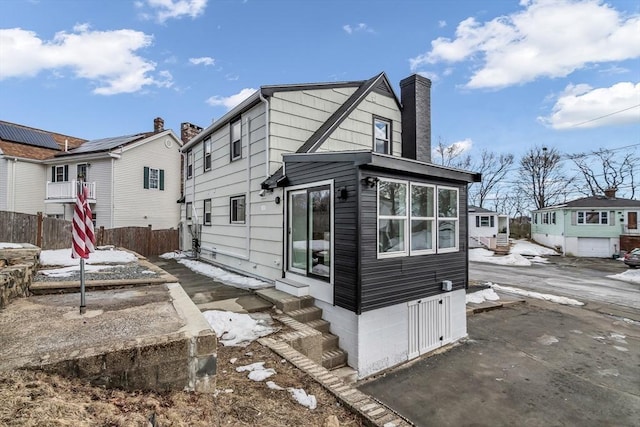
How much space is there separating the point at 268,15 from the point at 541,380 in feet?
41.9

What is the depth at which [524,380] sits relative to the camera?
5305 millimetres

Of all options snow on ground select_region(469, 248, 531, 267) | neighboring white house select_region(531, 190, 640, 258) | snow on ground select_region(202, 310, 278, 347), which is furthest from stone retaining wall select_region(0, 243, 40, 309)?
neighboring white house select_region(531, 190, 640, 258)

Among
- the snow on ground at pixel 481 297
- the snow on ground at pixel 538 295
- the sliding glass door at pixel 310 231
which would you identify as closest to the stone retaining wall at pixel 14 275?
the sliding glass door at pixel 310 231

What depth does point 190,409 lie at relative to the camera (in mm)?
2525

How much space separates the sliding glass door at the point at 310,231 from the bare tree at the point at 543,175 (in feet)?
120

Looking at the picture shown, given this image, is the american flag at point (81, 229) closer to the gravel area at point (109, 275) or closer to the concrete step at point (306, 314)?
the gravel area at point (109, 275)

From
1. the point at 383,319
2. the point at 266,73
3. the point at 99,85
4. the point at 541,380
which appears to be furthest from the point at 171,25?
the point at 541,380

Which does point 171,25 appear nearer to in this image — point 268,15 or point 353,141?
point 268,15

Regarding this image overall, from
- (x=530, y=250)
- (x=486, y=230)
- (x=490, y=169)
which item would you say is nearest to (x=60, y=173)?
(x=486, y=230)

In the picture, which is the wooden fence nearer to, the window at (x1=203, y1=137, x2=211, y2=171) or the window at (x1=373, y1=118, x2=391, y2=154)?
the window at (x1=203, y1=137, x2=211, y2=171)

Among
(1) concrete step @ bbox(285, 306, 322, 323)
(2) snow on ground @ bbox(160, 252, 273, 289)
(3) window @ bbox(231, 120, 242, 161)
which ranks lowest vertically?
(1) concrete step @ bbox(285, 306, 322, 323)

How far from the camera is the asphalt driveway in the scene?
4344 mm

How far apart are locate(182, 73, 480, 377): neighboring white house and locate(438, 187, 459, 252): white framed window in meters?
0.02

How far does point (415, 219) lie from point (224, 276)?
5448 mm
